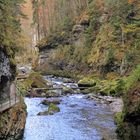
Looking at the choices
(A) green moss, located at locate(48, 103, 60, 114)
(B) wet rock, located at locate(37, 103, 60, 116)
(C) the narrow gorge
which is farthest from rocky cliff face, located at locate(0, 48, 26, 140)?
(A) green moss, located at locate(48, 103, 60, 114)

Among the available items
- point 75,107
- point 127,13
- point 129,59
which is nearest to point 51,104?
point 75,107

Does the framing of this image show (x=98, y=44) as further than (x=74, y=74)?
No

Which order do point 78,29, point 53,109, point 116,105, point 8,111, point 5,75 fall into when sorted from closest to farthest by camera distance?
point 5,75 < point 8,111 < point 53,109 < point 116,105 < point 78,29

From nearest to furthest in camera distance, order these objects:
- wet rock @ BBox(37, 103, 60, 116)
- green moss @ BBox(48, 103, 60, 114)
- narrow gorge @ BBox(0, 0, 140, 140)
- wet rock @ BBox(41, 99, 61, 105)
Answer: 1. narrow gorge @ BBox(0, 0, 140, 140)
2. wet rock @ BBox(37, 103, 60, 116)
3. green moss @ BBox(48, 103, 60, 114)
4. wet rock @ BBox(41, 99, 61, 105)

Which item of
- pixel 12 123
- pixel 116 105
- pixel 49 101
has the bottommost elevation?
pixel 116 105

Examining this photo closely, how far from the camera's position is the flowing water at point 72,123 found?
1071 inches

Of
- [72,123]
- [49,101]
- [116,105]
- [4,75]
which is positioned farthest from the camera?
[49,101]

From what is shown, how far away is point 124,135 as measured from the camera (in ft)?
80.7

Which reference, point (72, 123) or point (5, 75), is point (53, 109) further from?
point (5, 75)

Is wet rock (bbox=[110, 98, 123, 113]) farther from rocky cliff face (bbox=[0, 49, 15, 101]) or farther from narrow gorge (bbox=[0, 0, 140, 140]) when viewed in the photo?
rocky cliff face (bbox=[0, 49, 15, 101])

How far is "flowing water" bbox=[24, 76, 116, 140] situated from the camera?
27.2 metres

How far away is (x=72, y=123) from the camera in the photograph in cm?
3138

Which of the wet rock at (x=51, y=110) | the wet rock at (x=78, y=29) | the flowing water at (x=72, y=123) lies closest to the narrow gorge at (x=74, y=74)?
the flowing water at (x=72, y=123)

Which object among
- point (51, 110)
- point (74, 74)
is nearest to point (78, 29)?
point (74, 74)
